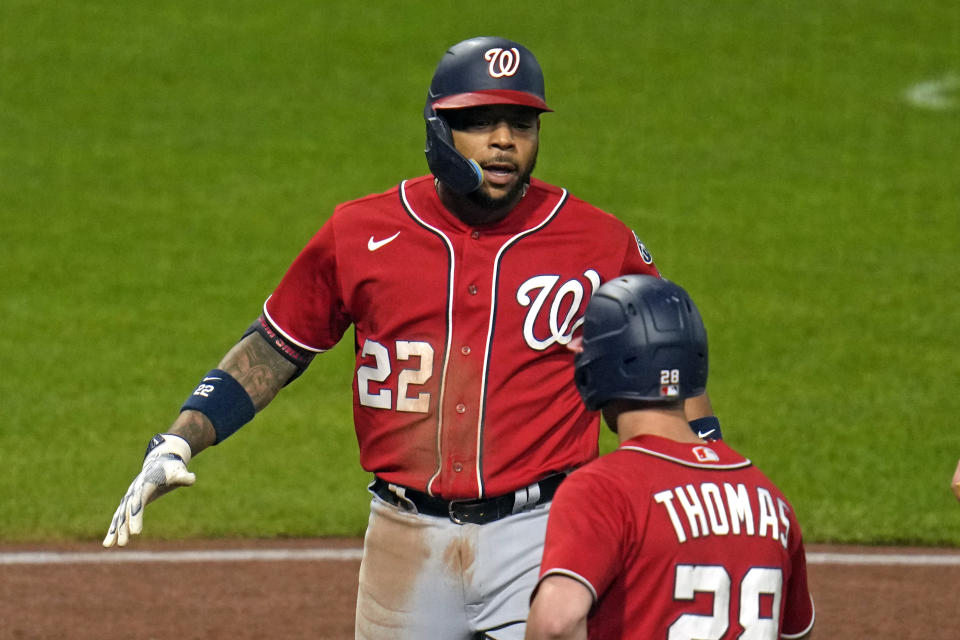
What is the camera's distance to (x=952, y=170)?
1812 centimetres

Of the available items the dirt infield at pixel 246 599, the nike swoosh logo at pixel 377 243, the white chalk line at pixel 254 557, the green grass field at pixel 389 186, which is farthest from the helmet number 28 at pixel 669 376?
the green grass field at pixel 389 186

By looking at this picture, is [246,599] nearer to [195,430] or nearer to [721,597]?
[195,430]

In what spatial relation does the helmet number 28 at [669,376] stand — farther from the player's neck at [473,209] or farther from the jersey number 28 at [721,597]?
the player's neck at [473,209]

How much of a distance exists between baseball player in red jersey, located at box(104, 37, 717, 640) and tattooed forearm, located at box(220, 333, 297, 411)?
0.25 ft

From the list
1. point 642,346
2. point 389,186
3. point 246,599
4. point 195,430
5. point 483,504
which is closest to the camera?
point 642,346

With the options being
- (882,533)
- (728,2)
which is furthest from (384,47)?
(882,533)

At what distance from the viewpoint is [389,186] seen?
17172 millimetres

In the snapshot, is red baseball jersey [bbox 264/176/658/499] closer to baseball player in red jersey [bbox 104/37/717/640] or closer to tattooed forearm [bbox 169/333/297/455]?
baseball player in red jersey [bbox 104/37/717/640]

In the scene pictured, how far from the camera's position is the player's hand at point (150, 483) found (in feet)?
14.0

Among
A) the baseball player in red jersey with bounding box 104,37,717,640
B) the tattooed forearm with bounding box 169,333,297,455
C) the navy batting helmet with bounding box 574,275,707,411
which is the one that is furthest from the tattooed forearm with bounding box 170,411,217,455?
the navy batting helmet with bounding box 574,275,707,411

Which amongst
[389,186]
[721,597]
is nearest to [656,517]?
[721,597]

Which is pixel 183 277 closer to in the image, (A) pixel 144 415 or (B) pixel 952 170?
(A) pixel 144 415

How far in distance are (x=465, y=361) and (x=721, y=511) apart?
4.43 feet

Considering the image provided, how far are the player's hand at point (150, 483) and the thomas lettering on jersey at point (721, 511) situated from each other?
58.7 inches
